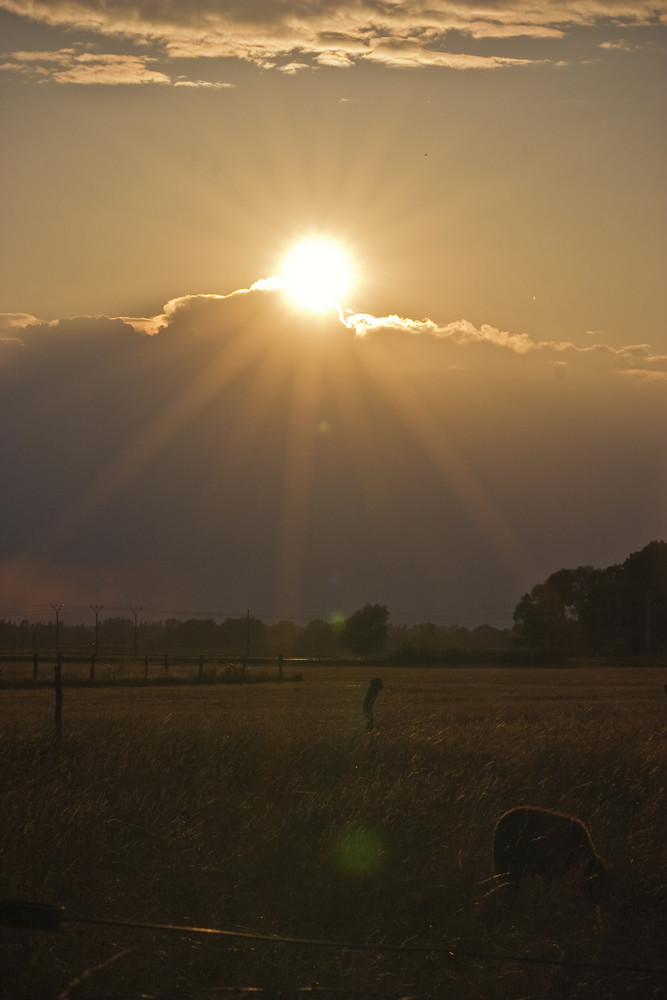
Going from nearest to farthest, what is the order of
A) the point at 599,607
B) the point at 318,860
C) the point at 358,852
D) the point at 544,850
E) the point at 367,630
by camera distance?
the point at 544,850 → the point at 318,860 → the point at 358,852 → the point at 599,607 → the point at 367,630

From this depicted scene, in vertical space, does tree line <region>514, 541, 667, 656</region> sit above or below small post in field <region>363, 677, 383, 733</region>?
above

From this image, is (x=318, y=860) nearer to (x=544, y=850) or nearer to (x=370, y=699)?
(x=544, y=850)

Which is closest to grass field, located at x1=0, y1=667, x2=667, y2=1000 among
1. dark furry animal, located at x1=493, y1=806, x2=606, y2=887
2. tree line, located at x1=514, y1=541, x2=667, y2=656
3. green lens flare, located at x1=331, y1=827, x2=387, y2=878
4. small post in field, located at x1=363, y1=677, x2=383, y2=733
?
green lens flare, located at x1=331, y1=827, x2=387, y2=878

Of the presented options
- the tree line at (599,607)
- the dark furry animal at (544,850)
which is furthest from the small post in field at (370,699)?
the tree line at (599,607)

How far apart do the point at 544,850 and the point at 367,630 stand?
113 metres

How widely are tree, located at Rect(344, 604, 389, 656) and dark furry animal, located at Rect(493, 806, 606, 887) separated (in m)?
112

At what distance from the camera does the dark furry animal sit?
28.5ft

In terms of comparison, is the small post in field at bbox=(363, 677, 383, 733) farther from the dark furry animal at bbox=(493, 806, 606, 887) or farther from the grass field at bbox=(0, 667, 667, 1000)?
the dark furry animal at bbox=(493, 806, 606, 887)

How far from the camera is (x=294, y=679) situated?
5588 centimetres

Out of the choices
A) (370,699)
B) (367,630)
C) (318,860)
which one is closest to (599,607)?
(367,630)

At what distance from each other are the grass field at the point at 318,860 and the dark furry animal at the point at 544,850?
222mm

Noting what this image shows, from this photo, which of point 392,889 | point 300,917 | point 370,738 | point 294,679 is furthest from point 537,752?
point 294,679

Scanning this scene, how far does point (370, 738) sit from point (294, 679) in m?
43.6

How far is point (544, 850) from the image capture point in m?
8.74
